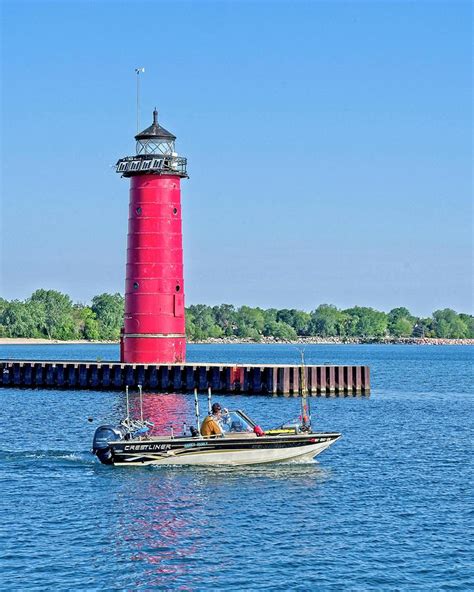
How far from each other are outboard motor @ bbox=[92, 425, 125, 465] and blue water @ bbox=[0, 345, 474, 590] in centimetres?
47

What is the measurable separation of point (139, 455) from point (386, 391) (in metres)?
44.2

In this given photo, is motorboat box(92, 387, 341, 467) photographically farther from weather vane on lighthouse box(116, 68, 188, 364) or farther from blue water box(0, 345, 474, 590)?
weather vane on lighthouse box(116, 68, 188, 364)

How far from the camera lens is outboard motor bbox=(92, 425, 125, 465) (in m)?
36.2

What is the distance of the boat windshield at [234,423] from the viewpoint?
36.7m

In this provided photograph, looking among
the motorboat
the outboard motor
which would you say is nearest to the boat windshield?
the motorboat

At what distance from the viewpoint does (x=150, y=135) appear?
6731cm

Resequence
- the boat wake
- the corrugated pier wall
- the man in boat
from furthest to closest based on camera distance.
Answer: the corrugated pier wall, the boat wake, the man in boat

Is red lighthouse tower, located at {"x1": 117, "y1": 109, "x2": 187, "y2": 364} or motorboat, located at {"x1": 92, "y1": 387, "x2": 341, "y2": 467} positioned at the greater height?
red lighthouse tower, located at {"x1": 117, "y1": 109, "x2": 187, "y2": 364}

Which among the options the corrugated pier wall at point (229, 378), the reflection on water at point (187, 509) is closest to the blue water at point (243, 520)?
the reflection on water at point (187, 509)

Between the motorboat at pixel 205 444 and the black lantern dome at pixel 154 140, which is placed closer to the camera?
the motorboat at pixel 205 444

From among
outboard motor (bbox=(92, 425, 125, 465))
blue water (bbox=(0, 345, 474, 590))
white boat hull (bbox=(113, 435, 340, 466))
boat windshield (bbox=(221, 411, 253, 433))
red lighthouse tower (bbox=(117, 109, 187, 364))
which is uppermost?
red lighthouse tower (bbox=(117, 109, 187, 364))

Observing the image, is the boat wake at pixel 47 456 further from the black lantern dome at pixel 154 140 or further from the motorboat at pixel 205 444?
the black lantern dome at pixel 154 140

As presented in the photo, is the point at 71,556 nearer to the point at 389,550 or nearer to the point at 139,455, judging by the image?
the point at 389,550

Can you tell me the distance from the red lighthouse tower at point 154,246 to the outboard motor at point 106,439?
97.5 ft
